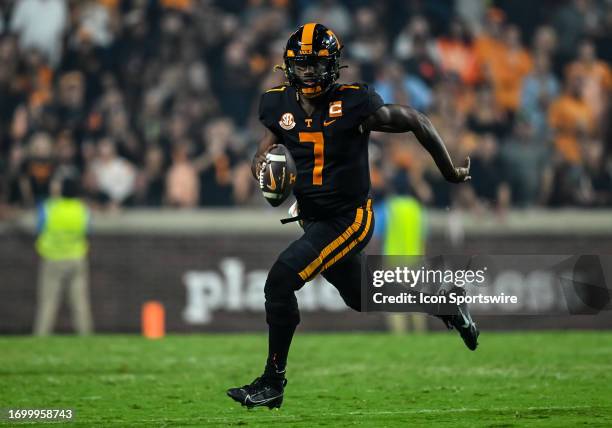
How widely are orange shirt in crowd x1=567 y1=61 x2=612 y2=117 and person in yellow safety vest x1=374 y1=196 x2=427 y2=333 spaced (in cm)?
283

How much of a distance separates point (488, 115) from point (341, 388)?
24.6 ft

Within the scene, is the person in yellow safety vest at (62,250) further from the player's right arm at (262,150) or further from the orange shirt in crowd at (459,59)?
the player's right arm at (262,150)

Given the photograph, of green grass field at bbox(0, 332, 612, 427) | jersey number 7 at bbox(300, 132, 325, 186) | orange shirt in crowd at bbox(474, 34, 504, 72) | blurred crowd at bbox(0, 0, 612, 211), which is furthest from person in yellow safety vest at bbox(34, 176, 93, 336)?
jersey number 7 at bbox(300, 132, 325, 186)

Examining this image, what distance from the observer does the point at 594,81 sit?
1628 centimetres

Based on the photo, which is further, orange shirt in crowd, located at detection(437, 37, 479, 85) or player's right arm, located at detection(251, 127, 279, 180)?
orange shirt in crowd, located at detection(437, 37, 479, 85)

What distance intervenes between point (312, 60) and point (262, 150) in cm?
65

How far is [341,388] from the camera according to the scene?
9.31 meters

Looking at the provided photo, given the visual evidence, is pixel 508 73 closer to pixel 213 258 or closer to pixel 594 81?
pixel 594 81

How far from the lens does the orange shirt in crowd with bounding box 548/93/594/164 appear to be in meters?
15.9

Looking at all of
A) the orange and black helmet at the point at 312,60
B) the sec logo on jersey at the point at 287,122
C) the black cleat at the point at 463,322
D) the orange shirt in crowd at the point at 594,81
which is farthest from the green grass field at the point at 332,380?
the orange shirt in crowd at the point at 594,81

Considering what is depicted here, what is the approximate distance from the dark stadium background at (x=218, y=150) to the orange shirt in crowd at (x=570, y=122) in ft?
0.06

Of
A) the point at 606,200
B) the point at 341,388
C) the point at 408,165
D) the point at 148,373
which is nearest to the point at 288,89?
the point at 341,388

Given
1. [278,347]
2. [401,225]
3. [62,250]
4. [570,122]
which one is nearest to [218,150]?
[62,250]

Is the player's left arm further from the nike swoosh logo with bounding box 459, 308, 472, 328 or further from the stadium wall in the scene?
the stadium wall
